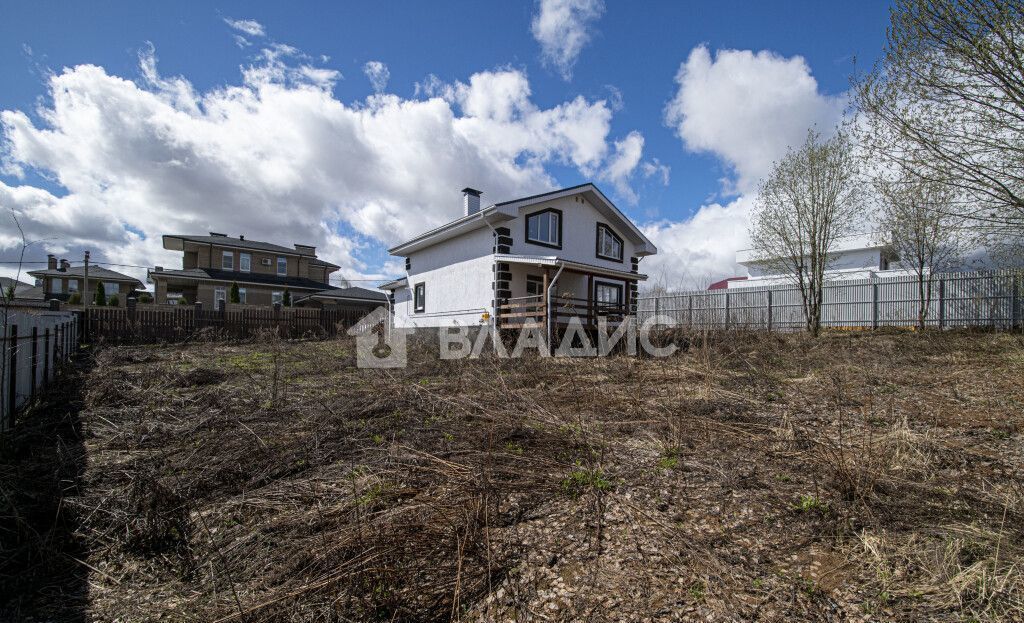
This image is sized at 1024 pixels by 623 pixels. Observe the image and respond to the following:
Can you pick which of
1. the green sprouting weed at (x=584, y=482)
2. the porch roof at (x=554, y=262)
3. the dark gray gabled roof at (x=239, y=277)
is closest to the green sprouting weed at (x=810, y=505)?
the green sprouting weed at (x=584, y=482)

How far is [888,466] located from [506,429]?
2877mm

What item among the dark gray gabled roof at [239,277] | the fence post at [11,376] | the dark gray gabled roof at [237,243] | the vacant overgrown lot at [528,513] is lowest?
the vacant overgrown lot at [528,513]

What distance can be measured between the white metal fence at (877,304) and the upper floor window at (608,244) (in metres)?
3.00

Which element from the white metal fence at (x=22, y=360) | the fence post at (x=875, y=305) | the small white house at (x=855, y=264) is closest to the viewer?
the white metal fence at (x=22, y=360)

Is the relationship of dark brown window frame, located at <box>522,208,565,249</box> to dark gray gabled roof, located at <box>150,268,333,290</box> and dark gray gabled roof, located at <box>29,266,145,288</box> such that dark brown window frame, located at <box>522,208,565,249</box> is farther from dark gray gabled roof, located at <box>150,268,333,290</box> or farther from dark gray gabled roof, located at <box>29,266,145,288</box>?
dark gray gabled roof, located at <box>29,266,145,288</box>

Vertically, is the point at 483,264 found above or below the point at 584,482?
above

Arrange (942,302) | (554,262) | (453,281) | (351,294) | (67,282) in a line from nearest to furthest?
(554,262) < (942,302) < (453,281) < (351,294) < (67,282)

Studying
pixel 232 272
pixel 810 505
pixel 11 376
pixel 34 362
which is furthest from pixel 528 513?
pixel 232 272

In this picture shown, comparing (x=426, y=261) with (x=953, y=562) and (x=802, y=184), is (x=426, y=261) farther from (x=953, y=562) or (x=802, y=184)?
(x=953, y=562)

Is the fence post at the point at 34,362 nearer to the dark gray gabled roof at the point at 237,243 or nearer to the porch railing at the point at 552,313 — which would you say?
the porch railing at the point at 552,313

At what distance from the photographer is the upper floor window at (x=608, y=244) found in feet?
56.2

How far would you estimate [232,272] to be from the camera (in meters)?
31.6

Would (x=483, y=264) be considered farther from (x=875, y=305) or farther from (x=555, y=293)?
(x=875, y=305)

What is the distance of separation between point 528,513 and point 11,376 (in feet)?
17.4
